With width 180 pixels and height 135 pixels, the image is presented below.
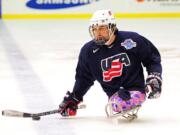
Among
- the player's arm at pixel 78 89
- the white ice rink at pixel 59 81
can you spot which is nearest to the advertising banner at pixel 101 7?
the white ice rink at pixel 59 81

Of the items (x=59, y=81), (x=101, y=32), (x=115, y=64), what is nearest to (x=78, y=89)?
(x=115, y=64)

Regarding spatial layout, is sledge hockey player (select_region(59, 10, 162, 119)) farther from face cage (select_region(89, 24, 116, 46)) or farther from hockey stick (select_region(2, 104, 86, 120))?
hockey stick (select_region(2, 104, 86, 120))

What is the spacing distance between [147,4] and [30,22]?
1.89m

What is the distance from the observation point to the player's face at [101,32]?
9.96ft

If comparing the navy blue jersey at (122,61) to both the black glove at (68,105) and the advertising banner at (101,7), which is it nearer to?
the black glove at (68,105)

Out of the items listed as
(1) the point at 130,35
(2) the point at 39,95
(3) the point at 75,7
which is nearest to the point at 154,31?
(3) the point at 75,7

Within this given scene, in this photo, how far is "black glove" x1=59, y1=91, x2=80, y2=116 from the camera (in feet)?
10.7

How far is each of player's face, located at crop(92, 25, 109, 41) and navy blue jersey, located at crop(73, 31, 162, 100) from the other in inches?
4.4

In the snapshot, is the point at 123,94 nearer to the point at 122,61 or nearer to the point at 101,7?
the point at 122,61

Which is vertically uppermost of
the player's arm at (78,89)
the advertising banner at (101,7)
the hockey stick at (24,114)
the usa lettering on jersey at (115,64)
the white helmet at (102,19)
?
the white helmet at (102,19)

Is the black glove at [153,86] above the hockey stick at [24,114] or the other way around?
above

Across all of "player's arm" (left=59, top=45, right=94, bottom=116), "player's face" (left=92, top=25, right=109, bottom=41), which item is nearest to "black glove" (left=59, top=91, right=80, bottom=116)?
"player's arm" (left=59, top=45, right=94, bottom=116)

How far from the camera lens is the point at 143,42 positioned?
314 centimetres

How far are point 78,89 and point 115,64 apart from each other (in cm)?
28
